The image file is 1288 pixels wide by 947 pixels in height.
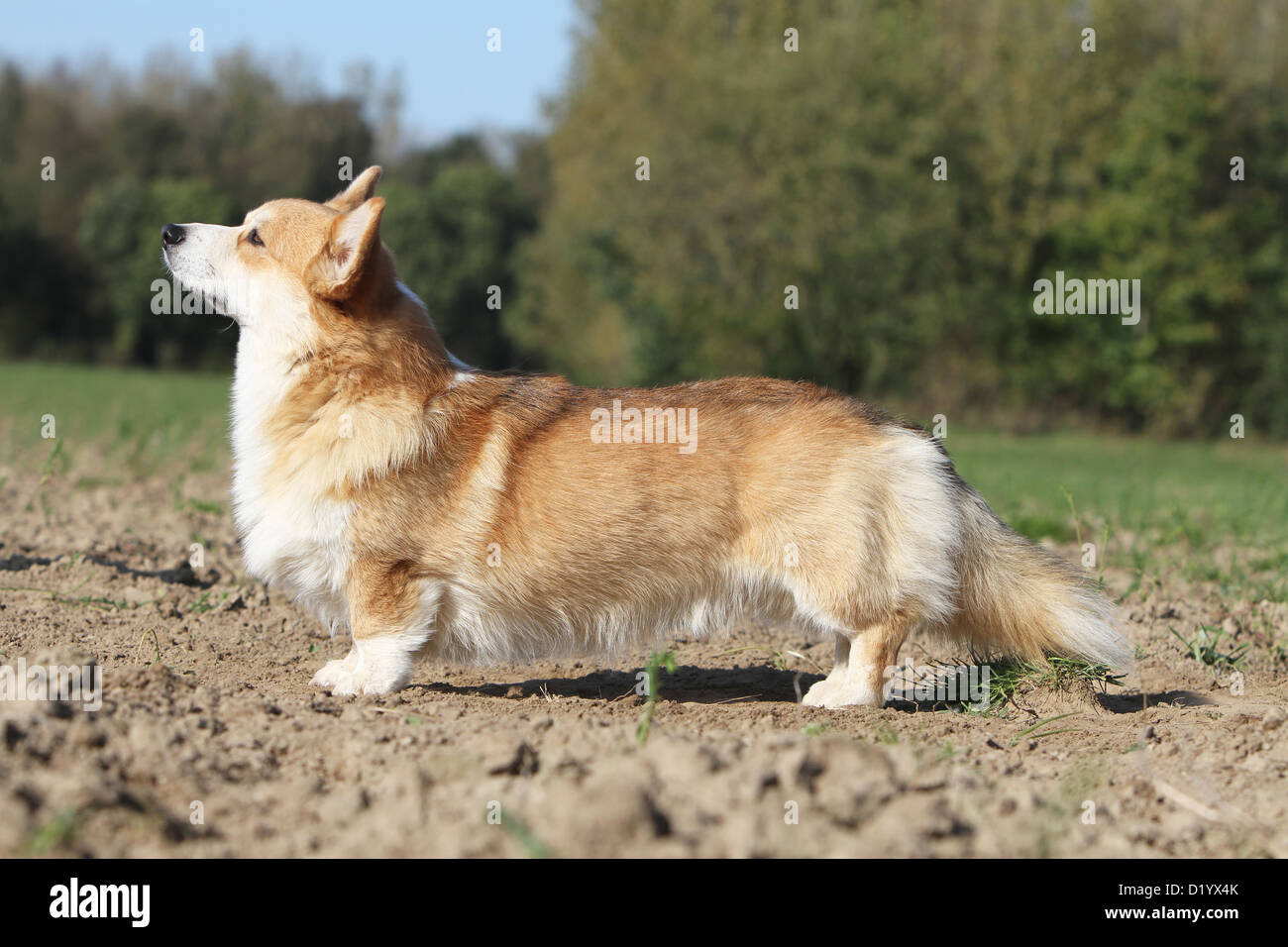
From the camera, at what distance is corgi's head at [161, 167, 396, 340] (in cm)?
416

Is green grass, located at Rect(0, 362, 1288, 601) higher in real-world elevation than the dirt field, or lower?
higher

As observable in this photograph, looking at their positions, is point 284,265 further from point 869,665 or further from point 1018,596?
point 1018,596

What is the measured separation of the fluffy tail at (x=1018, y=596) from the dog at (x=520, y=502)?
0.01m

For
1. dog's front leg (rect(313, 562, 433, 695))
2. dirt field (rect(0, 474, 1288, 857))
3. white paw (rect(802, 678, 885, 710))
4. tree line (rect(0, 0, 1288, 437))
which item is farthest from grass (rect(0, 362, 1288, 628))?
tree line (rect(0, 0, 1288, 437))

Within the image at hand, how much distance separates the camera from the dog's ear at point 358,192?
4.77 meters

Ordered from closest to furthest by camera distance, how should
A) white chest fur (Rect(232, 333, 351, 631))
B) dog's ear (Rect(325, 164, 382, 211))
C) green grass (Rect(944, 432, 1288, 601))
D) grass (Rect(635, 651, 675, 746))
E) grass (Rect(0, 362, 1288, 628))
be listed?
grass (Rect(635, 651, 675, 746)), white chest fur (Rect(232, 333, 351, 631)), dog's ear (Rect(325, 164, 382, 211)), green grass (Rect(944, 432, 1288, 601)), grass (Rect(0, 362, 1288, 628))

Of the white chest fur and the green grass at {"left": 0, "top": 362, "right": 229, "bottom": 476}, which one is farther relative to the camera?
the green grass at {"left": 0, "top": 362, "right": 229, "bottom": 476}

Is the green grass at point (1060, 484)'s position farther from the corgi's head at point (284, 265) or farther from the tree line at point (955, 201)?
the tree line at point (955, 201)

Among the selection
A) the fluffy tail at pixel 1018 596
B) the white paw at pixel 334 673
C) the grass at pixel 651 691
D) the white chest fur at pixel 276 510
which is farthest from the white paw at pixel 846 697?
the white chest fur at pixel 276 510

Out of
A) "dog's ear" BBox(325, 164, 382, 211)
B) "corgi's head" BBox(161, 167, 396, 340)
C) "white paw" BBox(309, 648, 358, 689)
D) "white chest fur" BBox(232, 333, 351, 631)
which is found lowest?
"white paw" BBox(309, 648, 358, 689)

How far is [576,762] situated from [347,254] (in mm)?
2191

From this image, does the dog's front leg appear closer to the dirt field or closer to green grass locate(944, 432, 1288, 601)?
the dirt field

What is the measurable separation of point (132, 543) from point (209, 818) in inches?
159

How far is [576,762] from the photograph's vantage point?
2.91 m
